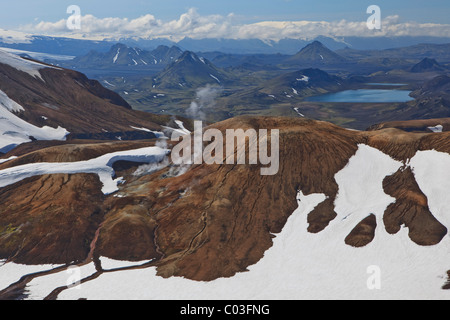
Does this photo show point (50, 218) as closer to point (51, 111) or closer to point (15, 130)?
point (15, 130)

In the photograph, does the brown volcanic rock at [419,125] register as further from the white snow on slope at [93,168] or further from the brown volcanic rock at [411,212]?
the white snow on slope at [93,168]

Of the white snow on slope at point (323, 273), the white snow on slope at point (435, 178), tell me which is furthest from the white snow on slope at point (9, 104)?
the white snow on slope at point (435, 178)

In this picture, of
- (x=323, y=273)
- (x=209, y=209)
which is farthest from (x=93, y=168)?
(x=323, y=273)

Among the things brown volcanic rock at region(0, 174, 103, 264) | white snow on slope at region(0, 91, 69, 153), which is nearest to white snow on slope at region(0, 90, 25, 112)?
white snow on slope at region(0, 91, 69, 153)

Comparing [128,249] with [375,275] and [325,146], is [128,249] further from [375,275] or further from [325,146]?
[325,146]

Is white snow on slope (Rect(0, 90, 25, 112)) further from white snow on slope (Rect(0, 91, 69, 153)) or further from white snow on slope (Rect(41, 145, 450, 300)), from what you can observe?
white snow on slope (Rect(41, 145, 450, 300))

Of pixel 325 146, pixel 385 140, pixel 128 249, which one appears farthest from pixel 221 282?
pixel 385 140

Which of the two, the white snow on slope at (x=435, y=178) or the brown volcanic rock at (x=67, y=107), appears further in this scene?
the brown volcanic rock at (x=67, y=107)
